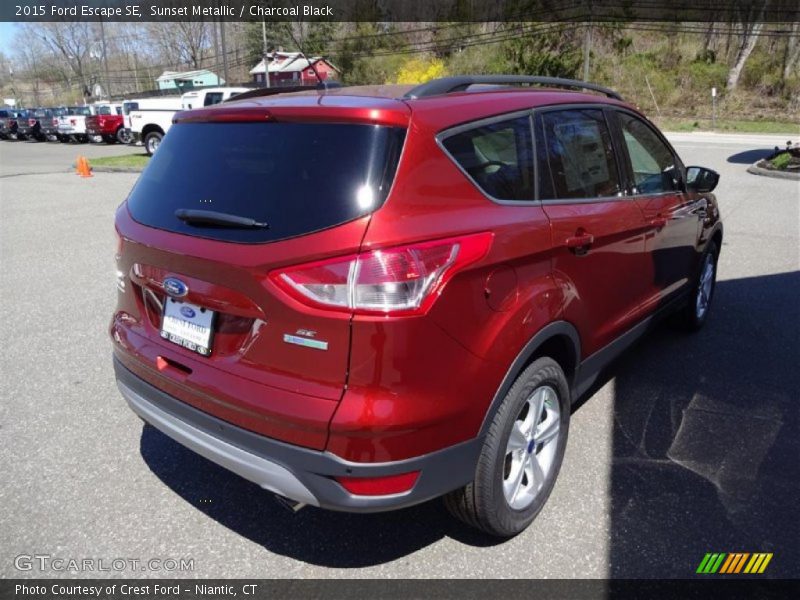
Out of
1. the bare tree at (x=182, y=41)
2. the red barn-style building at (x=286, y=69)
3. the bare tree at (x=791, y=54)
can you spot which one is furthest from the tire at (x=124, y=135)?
the bare tree at (x=182, y=41)

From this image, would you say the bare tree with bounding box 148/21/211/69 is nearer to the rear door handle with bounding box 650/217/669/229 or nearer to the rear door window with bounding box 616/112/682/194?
the rear door window with bounding box 616/112/682/194

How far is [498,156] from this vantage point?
247 cm

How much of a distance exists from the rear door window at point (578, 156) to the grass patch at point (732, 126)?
2899 cm

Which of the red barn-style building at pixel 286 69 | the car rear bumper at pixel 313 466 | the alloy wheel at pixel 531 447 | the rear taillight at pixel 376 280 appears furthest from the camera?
the red barn-style building at pixel 286 69

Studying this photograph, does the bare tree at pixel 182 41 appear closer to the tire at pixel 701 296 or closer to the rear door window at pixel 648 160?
the tire at pixel 701 296

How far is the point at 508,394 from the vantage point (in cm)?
236

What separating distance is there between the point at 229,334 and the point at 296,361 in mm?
343

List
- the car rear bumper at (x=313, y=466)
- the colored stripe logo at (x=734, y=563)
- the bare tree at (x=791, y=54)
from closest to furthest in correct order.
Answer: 1. the car rear bumper at (x=313, y=466)
2. the colored stripe logo at (x=734, y=563)
3. the bare tree at (x=791, y=54)

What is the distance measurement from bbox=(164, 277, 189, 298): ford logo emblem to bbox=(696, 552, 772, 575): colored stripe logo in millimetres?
2335

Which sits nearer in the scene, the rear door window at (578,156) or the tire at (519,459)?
the tire at (519,459)

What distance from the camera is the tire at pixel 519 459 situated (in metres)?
2.33

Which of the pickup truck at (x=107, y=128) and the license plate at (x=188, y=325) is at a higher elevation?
the license plate at (x=188, y=325)

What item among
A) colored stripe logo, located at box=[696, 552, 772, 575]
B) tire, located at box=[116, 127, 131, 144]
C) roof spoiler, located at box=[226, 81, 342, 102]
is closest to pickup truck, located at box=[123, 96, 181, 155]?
tire, located at box=[116, 127, 131, 144]

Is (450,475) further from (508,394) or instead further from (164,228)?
(164,228)
